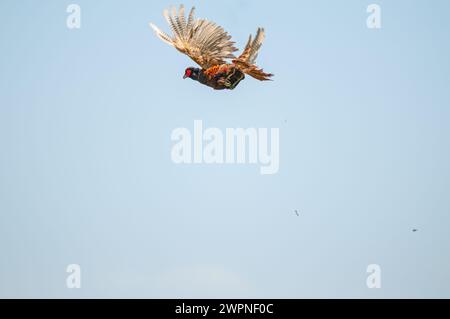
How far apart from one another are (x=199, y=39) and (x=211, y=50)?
2.32 ft

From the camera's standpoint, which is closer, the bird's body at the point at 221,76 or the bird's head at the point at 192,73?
the bird's body at the point at 221,76

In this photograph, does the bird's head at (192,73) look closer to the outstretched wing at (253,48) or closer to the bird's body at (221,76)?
the bird's body at (221,76)

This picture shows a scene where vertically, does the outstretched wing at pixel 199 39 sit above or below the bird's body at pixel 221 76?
above

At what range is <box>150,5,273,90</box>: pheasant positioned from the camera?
95.4 ft

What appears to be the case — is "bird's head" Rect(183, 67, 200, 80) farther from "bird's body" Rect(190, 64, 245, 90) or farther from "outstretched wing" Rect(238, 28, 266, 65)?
"outstretched wing" Rect(238, 28, 266, 65)

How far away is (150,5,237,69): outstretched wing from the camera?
29016 mm

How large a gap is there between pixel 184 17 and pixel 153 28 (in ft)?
4.36

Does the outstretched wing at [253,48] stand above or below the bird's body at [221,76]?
above

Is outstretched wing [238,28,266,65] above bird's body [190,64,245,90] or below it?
above

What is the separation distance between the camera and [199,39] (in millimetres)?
29375

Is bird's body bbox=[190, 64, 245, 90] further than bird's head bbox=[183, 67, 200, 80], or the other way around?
bird's head bbox=[183, 67, 200, 80]

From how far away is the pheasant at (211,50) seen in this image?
1145 inches
